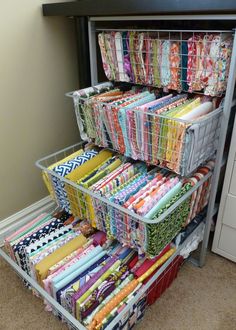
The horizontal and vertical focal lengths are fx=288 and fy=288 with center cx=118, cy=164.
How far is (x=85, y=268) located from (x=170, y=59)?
35.0 inches

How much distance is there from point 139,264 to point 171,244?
17 centimetres

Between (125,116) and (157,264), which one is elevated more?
(125,116)

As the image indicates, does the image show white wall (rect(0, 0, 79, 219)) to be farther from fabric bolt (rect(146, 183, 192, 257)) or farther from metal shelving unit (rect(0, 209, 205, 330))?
fabric bolt (rect(146, 183, 192, 257))

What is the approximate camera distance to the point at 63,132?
170cm

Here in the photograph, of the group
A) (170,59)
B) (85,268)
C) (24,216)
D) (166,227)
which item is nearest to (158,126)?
(170,59)

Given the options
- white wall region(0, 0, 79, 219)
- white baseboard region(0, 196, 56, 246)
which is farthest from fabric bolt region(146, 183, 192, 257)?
white wall region(0, 0, 79, 219)

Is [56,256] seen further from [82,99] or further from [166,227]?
[82,99]

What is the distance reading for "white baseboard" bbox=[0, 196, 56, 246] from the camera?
1.51 m

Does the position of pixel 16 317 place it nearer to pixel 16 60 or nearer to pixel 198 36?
pixel 16 60

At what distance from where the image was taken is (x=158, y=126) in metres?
1.05

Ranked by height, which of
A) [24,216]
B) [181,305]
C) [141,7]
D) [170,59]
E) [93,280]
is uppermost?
[141,7]

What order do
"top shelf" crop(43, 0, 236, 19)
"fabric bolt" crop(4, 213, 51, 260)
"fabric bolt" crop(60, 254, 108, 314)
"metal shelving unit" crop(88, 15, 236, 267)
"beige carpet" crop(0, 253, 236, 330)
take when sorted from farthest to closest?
"fabric bolt" crop(4, 213, 51, 260)
"beige carpet" crop(0, 253, 236, 330)
"fabric bolt" crop(60, 254, 108, 314)
"metal shelving unit" crop(88, 15, 236, 267)
"top shelf" crop(43, 0, 236, 19)

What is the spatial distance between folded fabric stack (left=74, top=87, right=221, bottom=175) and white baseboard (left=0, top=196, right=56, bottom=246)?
0.62 m

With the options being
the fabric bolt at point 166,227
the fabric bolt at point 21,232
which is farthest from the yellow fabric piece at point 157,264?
the fabric bolt at point 21,232
